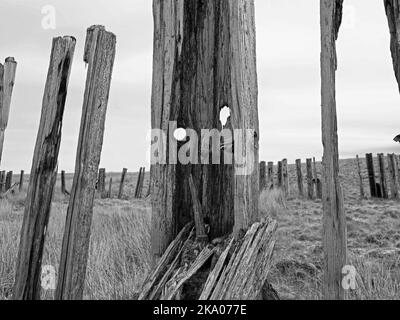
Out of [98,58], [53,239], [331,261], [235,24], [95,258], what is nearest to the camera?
[331,261]

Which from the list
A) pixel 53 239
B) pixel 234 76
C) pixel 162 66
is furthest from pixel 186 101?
pixel 53 239

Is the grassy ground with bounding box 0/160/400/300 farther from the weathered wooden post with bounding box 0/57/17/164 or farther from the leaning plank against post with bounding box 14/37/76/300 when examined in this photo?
the weathered wooden post with bounding box 0/57/17/164

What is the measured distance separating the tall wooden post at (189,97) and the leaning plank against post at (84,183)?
0.24 metres

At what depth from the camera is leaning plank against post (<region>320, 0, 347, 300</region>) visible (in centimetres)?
141

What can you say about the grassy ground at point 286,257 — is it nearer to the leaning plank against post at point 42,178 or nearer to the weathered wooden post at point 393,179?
the leaning plank against post at point 42,178

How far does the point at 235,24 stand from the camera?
153 centimetres

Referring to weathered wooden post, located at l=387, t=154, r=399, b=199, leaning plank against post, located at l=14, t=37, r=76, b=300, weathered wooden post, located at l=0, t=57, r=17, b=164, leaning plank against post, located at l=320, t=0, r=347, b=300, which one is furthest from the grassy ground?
weathered wooden post, located at l=387, t=154, r=399, b=199

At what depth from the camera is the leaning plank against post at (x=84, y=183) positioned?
5.23 feet

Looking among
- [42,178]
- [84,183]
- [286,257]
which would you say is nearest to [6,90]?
[42,178]

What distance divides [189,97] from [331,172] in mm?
695

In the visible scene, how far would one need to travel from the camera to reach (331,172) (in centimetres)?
143

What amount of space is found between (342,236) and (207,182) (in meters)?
0.60

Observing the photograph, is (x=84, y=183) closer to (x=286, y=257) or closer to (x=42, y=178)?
(x=42, y=178)

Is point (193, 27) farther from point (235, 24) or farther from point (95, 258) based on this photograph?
point (95, 258)
